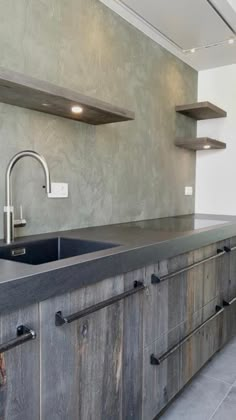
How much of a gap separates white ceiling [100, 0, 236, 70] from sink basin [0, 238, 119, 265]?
1.54m

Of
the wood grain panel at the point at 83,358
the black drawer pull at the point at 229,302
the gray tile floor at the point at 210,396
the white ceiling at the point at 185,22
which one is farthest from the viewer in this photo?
the black drawer pull at the point at 229,302

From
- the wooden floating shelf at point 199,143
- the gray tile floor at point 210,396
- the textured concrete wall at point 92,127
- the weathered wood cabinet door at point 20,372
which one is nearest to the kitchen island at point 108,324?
the weathered wood cabinet door at point 20,372

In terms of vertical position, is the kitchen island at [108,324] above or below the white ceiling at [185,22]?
below

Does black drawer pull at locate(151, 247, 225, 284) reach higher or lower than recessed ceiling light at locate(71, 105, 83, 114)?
lower

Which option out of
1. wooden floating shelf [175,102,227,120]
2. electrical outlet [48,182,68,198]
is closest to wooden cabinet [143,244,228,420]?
electrical outlet [48,182,68,198]

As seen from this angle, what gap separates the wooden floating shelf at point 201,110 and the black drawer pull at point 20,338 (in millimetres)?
2482

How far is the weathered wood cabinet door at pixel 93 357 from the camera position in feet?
3.25

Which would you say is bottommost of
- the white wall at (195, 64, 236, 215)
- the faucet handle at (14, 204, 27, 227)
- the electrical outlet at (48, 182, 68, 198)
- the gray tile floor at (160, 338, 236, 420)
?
the gray tile floor at (160, 338, 236, 420)

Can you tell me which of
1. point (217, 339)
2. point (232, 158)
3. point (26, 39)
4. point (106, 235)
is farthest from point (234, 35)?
point (217, 339)

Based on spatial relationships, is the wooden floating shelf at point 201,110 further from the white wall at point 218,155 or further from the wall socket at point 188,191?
the wall socket at point 188,191

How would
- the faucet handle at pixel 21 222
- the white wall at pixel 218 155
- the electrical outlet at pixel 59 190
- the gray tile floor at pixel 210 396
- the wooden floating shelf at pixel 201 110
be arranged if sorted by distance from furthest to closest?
the white wall at pixel 218 155
the wooden floating shelf at pixel 201 110
the electrical outlet at pixel 59 190
the gray tile floor at pixel 210 396
the faucet handle at pixel 21 222

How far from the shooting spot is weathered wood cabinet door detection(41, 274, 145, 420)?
3.25 feet

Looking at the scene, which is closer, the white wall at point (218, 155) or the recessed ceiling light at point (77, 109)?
the recessed ceiling light at point (77, 109)

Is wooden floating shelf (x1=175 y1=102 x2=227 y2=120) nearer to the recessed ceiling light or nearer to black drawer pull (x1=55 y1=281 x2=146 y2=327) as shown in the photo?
the recessed ceiling light
